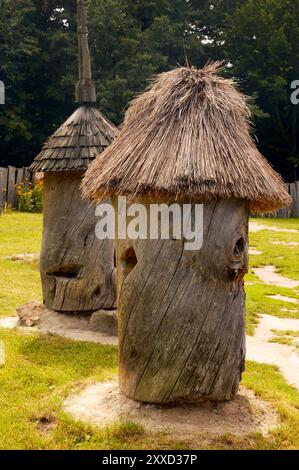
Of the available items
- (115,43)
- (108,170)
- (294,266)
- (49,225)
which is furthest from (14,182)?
(108,170)

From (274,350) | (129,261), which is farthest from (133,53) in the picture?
(129,261)

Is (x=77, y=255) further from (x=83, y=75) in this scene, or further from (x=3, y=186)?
(x=3, y=186)

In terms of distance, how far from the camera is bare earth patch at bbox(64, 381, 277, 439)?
4555 mm

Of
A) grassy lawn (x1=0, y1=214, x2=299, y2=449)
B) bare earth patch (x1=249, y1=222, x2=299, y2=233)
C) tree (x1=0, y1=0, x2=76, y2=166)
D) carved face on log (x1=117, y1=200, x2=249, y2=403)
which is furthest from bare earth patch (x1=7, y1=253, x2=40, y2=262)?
tree (x1=0, y1=0, x2=76, y2=166)

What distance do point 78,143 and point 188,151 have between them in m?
3.96

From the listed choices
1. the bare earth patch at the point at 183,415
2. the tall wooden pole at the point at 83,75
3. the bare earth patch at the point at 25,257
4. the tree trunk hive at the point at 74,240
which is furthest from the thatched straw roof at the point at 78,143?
the bare earth patch at the point at 25,257

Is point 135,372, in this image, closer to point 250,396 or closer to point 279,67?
point 250,396

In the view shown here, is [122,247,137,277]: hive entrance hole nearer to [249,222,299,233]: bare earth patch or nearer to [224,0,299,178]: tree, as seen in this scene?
[249,222,299,233]: bare earth patch

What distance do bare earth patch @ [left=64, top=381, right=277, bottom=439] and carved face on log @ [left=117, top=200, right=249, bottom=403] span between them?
10cm

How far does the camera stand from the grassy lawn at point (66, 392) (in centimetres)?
441

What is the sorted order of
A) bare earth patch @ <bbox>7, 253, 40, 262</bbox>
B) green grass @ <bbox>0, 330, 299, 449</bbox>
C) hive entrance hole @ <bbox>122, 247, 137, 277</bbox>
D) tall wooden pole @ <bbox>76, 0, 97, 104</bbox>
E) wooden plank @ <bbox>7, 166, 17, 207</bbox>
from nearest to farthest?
green grass @ <bbox>0, 330, 299, 449</bbox>, hive entrance hole @ <bbox>122, 247, 137, 277</bbox>, tall wooden pole @ <bbox>76, 0, 97, 104</bbox>, bare earth patch @ <bbox>7, 253, 40, 262</bbox>, wooden plank @ <bbox>7, 166, 17, 207</bbox>

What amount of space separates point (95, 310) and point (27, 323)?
96 centimetres

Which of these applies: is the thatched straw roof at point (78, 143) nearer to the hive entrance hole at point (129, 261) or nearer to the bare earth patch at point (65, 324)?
the bare earth patch at point (65, 324)
